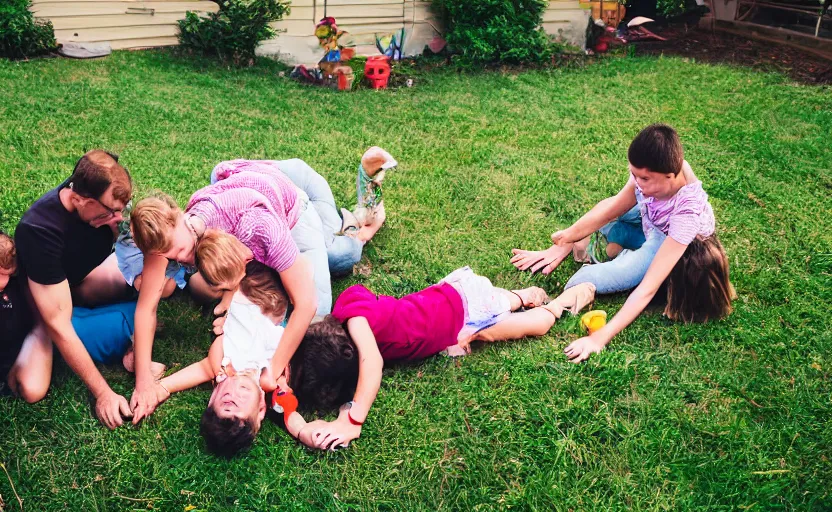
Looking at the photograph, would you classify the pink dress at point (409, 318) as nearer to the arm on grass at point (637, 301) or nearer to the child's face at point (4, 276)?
the arm on grass at point (637, 301)

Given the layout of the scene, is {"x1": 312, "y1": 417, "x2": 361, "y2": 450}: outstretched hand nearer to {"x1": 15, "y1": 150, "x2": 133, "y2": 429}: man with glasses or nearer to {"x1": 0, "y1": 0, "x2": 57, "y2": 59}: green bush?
{"x1": 15, "y1": 150, "x2": 133, "y2": 429}: man with glasses

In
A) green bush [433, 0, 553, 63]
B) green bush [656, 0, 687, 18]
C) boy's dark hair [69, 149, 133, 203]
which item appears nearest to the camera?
boy's dark hair [69, 149, 133, 203]

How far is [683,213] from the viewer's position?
11.8 feet

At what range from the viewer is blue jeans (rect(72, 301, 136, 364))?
3367 millimetres

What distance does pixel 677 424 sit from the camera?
3.06m

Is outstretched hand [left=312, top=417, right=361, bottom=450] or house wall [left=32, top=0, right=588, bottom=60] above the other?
house wall [left=32, top=0, right=588, bottom=60]

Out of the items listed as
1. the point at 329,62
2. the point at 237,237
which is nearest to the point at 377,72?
the point at 329,62

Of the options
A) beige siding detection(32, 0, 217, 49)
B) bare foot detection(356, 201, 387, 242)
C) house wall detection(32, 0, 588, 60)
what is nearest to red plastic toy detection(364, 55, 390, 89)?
house wall detection(32, 0, 588, 60)

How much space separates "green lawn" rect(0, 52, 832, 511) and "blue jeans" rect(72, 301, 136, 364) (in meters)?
0.17

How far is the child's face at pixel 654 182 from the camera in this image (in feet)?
11.7

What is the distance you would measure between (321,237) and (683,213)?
6.71 ft

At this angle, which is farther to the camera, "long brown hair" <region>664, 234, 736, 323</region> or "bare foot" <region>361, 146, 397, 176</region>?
"bare foot" <region>361, 146, 397, 176</region>

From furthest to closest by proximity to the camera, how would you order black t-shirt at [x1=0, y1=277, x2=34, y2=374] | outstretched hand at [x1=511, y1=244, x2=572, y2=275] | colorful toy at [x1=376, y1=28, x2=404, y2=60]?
1. colorful toy at [x1=376, y1=28, x2=404, y2=60]
2. outstretched hand at [x1=511, y1=244, x2=572, y2=275]
3. black t-shirt at [x1=0, y1=277, x2=34, y2=374]

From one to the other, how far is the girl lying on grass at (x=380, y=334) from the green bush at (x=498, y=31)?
19.3 ft
